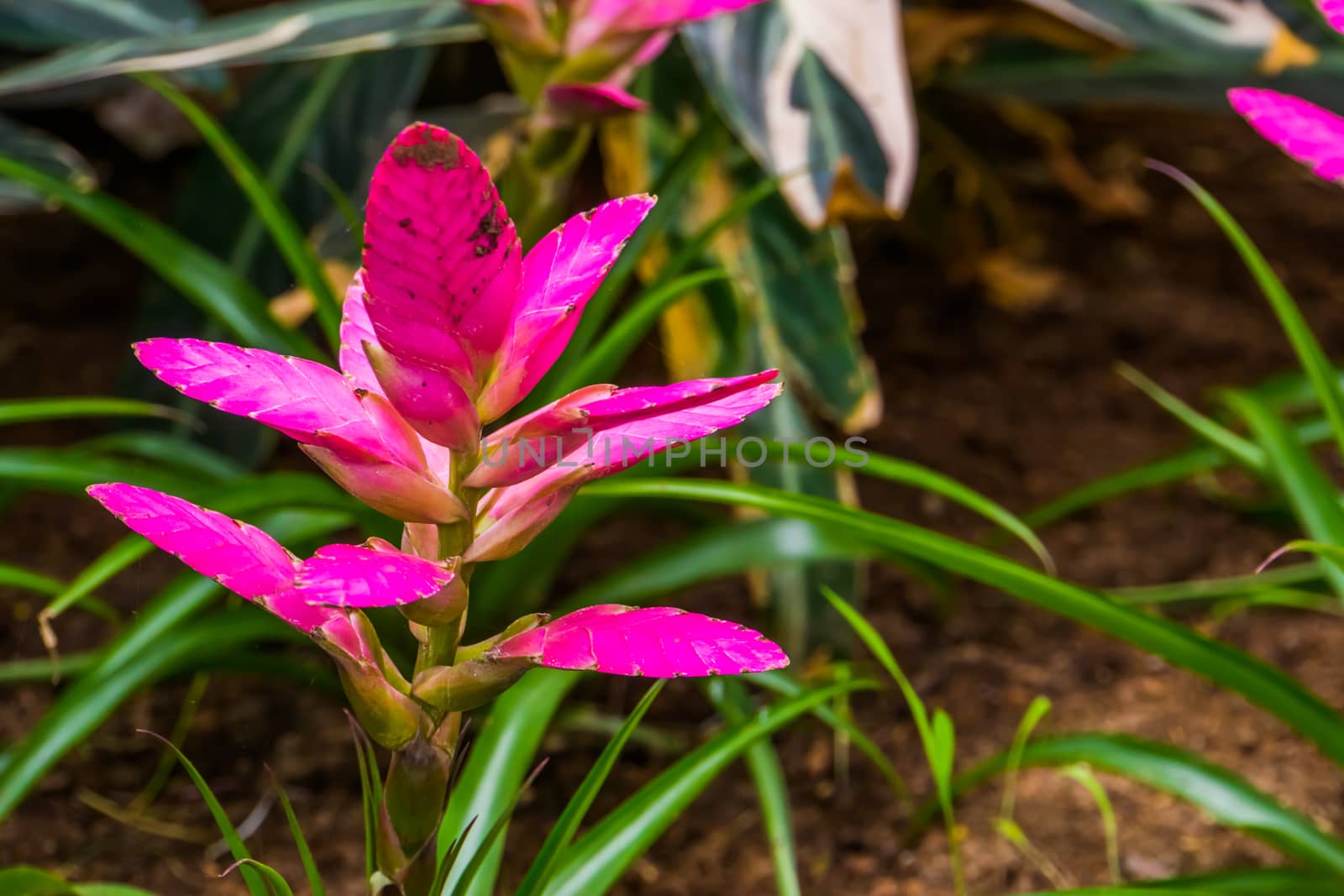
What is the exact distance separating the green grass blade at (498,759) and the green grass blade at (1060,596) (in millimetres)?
124

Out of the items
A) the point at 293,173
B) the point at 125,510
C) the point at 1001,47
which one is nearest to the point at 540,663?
the point at 125,510

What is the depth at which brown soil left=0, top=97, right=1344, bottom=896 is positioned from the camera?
85 centimetres

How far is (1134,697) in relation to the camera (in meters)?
1.02

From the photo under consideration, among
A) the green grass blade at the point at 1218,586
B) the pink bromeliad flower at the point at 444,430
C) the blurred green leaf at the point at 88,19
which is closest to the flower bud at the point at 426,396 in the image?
the pink bromeliad flower at the point at 444,430

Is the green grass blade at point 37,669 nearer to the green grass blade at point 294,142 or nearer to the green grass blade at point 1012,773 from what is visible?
the green grass blade at point 294,142

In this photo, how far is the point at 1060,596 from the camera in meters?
0.64

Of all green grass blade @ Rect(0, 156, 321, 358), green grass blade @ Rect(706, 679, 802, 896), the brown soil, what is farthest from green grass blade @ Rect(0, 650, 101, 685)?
green grass blade @ Rect(706, 679, 802, 896)

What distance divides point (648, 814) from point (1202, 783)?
0.36m

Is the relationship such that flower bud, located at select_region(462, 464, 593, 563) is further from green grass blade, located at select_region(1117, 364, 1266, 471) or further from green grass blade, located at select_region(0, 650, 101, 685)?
green grass blade, located at select_region(0, 650, 101, 685)

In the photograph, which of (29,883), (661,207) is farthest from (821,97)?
(29,883)

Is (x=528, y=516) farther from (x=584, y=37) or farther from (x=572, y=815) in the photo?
(x=584, y=37)

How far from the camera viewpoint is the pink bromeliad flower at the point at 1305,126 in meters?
0.46

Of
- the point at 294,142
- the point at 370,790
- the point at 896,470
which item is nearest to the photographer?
the point at 370,790

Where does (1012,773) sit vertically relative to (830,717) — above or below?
below
